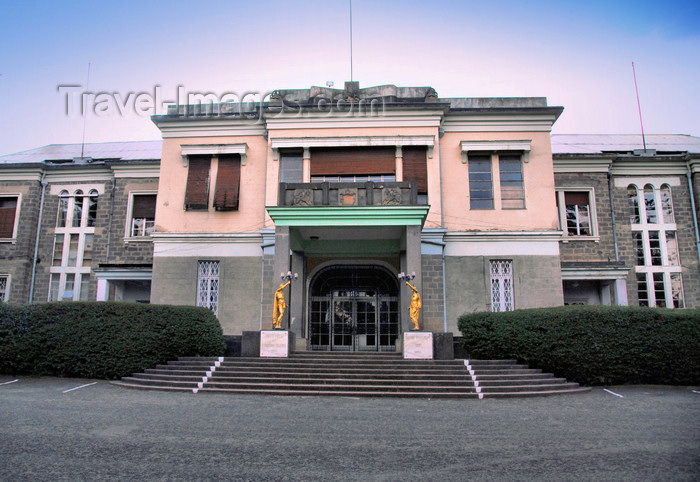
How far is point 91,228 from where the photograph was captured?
22328mm

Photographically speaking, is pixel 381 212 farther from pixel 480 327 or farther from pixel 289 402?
pixel 289 402

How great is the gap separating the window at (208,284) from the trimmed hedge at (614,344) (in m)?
10.5

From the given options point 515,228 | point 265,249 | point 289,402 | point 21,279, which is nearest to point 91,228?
point 21,279

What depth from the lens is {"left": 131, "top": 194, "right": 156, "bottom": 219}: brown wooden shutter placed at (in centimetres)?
2198

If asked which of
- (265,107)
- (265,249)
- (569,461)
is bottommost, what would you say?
(569,461)

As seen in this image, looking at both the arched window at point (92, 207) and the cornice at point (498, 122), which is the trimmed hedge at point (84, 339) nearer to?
the arched window at point (92, 207)

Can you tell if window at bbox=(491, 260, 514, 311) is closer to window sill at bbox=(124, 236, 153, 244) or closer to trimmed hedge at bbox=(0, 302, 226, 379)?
trimmed hedge at bbox=(0, 302, 226, 379)

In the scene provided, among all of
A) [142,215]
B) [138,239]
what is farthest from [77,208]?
[138,239]

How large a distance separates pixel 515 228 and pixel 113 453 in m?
15.4

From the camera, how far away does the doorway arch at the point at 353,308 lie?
19.2 meters

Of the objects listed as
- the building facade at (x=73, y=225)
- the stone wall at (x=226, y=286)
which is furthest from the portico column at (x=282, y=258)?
the building facade at (x=73, y=225)

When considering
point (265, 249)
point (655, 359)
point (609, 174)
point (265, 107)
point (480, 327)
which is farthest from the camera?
point (609, 174)

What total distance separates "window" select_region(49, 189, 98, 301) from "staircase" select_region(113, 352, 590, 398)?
1062cm

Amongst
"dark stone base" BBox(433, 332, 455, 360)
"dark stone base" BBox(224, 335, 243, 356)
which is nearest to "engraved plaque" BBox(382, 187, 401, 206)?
"dark stone base" BBox(433, 332, 455, 360)
